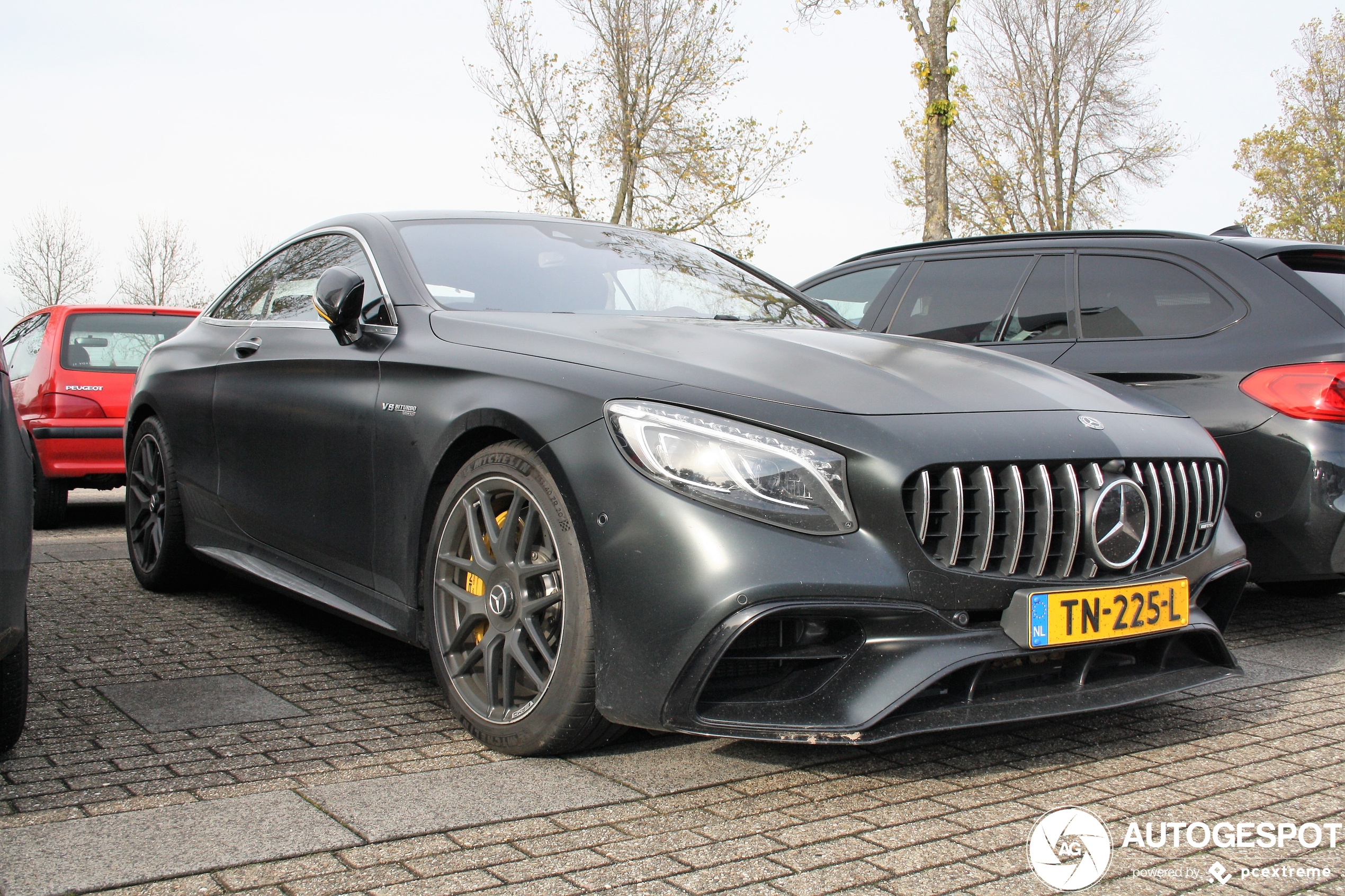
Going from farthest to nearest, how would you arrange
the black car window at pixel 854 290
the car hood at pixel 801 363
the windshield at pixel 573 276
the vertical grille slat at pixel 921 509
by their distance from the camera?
the black car window at pixel 854 290 → the windshield at pixel 573 276 → the car hood at pixel 801 363 → the vertical grille slat at pixel 921 509

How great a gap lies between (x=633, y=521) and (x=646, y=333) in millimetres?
822

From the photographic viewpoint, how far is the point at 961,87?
1656 centimetres

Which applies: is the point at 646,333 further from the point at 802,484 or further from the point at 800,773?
the point at 800,773

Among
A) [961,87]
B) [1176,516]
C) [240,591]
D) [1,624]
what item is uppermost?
[961,87]

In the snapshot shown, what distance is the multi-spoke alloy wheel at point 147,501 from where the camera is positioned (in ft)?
16.9

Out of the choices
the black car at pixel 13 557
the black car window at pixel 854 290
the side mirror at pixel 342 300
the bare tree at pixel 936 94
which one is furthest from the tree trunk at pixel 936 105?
the black car at pixel 13 557

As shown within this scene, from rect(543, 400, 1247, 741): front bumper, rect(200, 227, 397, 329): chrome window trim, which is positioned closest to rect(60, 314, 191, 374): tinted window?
rect(200, 227, 397, 329): chrome window trim

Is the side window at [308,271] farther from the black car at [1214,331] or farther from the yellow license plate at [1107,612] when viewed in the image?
the black car at [1214,331]

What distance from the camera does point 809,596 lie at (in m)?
2.50

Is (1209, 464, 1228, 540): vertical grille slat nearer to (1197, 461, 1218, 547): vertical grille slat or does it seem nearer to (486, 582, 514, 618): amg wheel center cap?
(1197, 461, 1218, 547): vertical grille slat

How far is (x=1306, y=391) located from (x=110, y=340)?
25.1ft

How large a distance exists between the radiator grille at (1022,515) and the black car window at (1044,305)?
2.34m

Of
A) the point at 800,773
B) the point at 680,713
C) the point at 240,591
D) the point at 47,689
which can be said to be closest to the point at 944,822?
the point at 800,773

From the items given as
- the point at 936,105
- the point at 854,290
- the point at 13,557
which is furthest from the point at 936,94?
the point at 13,557
